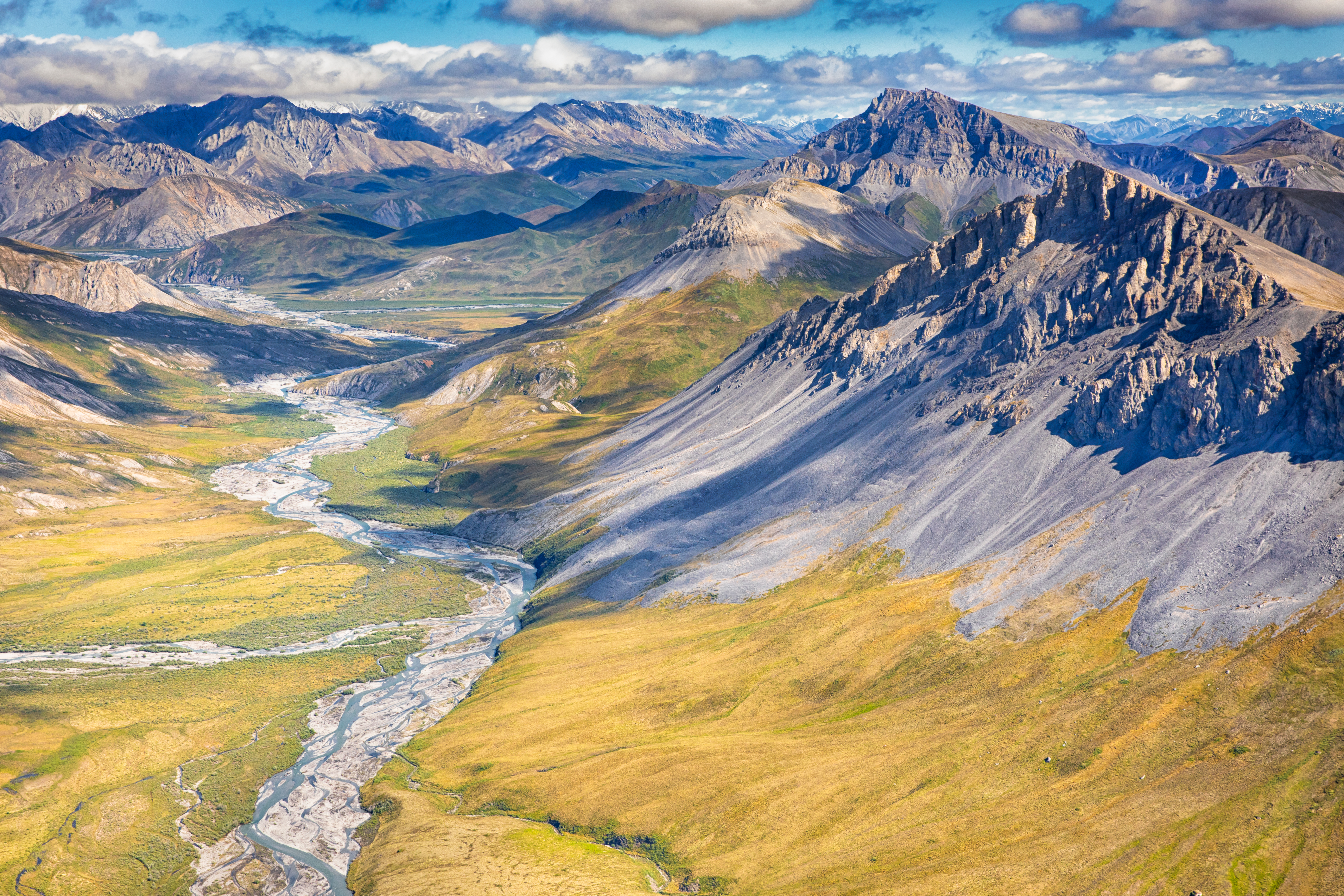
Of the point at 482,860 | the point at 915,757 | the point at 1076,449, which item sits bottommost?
the point at 482,860

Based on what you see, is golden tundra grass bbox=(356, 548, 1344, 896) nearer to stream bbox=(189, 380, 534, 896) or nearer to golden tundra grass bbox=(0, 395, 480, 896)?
stream bbox=(189, 380, 534, 896)

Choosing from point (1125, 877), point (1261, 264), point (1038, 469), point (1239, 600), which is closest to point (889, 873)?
point (1125, 877)

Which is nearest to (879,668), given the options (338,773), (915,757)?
(915,757)

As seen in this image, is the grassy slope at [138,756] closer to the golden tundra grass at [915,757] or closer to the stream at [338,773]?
the stream at [338,773]

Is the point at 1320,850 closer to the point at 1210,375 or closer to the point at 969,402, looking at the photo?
the point at 1210,375

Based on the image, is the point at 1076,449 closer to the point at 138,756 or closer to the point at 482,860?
the point at 482,860

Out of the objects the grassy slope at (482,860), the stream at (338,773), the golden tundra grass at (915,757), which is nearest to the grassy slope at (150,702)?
the stream at (338,773)

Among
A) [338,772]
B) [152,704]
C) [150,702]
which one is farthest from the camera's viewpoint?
[150,702]
